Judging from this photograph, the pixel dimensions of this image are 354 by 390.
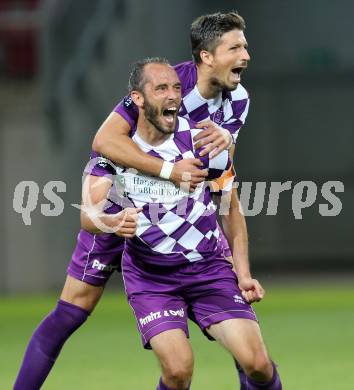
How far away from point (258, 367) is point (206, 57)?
1476 mm

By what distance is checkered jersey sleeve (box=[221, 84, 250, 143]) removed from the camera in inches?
230

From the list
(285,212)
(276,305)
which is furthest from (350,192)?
(276,305)

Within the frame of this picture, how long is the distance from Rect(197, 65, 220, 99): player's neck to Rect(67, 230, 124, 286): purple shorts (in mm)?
870

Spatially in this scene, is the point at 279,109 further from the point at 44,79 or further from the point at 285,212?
the point at 44,79

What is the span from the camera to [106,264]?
6145 millimetres

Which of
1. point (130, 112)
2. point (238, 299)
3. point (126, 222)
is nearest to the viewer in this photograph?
point (126, 222)

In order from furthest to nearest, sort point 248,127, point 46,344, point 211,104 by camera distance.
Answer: point 248,127 → point 46,344 → point 211,104

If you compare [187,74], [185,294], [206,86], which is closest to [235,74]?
[206,86]

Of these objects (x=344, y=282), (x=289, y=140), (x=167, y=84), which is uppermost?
(x=167, y=84)

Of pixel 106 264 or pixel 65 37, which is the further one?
pixel 65 37

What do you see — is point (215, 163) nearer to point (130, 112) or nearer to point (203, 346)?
point (130, 112)

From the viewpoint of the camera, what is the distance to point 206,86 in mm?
5750

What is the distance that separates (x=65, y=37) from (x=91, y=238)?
6.82 metres

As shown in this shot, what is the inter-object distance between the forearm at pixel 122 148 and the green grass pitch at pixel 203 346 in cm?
184
